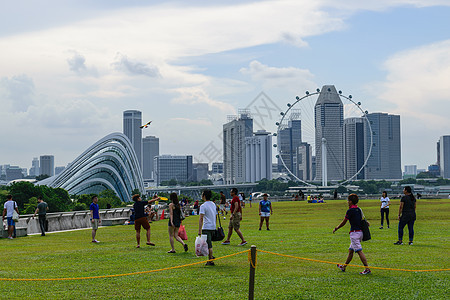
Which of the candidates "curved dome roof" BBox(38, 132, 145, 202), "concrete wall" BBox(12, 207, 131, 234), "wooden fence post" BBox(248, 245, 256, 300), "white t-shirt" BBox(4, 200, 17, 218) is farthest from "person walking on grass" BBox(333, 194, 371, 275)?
"curved dome roof" BBox(38, 132, 145, 202)

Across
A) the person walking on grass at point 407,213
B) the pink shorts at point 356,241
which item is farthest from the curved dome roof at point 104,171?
the pink shorts at point 356,241

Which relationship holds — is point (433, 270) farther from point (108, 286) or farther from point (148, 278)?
point (108, 286)

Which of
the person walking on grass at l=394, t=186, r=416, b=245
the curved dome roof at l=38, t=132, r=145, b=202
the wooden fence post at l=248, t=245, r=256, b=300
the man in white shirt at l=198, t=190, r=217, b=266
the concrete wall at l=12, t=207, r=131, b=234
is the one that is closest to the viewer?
the wooden fence post at l=248, t=245, r=256, b=300

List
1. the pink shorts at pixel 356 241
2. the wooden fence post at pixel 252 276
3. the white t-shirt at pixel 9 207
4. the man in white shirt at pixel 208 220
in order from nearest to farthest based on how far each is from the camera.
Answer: the wooden fence post at pixel 252 276 → the pink shorts at pixel 356 241 → the man in white shirt at pixel 208 220 → the white t-shirt at pixel 9 207

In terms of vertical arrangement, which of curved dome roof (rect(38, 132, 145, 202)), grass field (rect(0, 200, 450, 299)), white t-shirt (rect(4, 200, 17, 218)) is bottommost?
grass field (rect(0, 200, 450, 299))

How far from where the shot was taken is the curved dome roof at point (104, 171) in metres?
102

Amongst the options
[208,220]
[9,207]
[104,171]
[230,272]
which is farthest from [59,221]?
[104,171]

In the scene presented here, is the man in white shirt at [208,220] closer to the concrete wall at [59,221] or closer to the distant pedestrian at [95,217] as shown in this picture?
the distant pedestrian at [95,217]

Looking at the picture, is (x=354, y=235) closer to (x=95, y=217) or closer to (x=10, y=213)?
(x=95, y=217)

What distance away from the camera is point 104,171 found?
104m

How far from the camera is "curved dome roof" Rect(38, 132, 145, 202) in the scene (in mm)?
101688

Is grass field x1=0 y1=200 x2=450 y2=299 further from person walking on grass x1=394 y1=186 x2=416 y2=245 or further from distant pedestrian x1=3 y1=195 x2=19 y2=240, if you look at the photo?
distant pedestrian x1=3 y1=195 x2=19 y2=240

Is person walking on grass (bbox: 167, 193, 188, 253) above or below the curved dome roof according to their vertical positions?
below

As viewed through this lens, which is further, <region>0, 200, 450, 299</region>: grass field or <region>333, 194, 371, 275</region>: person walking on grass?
<region>333, 194, 371, 275</region>: person walking on grass
